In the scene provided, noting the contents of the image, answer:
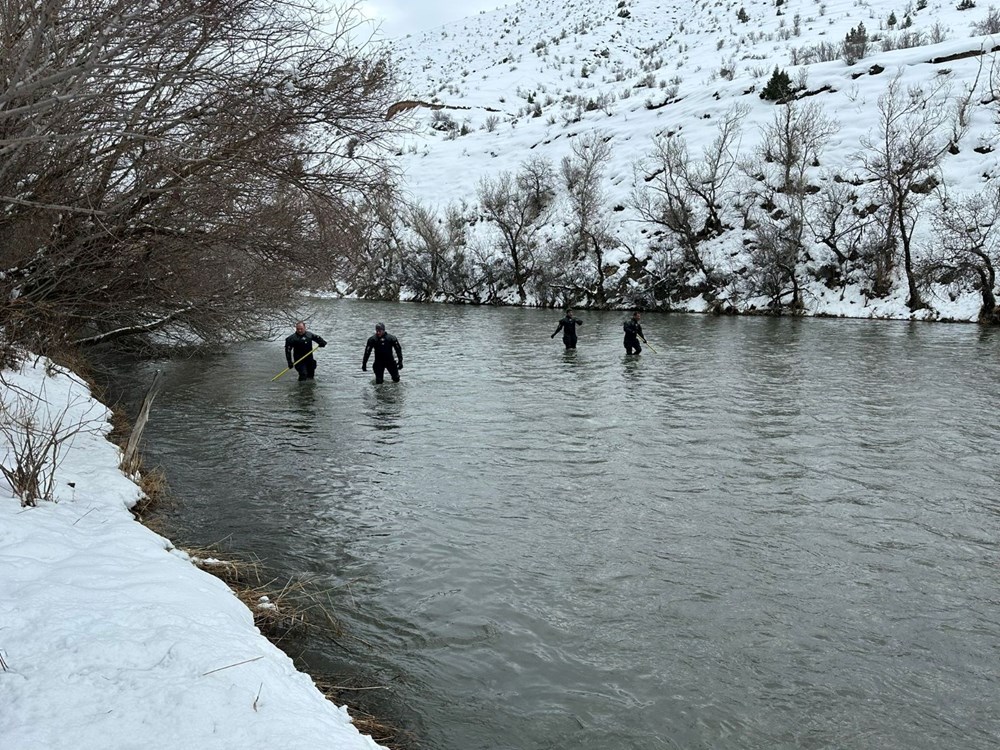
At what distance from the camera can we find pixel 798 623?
6156 millimetres

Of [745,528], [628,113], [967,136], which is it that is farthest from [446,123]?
[745,528]

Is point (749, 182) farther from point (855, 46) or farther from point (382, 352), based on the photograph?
point (382, 352)

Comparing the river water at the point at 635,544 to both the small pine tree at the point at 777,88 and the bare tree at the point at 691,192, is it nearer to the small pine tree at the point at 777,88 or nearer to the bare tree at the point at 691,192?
the bare tree at the point at 691,192

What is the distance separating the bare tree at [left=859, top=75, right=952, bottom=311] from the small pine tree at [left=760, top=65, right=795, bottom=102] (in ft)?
23.2

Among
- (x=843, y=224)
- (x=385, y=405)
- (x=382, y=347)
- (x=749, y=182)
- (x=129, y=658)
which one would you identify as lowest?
(x=385, y=405)

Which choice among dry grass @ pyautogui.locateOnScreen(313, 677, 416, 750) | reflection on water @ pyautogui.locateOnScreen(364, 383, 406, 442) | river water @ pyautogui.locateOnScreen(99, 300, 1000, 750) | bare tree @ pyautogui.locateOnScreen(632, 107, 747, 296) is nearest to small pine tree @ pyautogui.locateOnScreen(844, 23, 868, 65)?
bare tree @ pyautogui.locateOnScreen(632, 107, 747, 296)

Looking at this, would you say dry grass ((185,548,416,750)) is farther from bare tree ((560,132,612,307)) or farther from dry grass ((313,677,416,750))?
bare tree ((560,132,612,307))

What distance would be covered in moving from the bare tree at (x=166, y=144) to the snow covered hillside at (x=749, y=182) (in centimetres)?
1660

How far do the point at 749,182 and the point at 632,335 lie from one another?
30.3 meters

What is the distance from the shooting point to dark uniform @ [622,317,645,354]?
22.1 metres

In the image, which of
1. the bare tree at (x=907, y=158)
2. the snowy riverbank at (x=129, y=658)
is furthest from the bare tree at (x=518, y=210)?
the snowy riverbank at (x=129, y=658)

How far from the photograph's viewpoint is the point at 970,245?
33.1m

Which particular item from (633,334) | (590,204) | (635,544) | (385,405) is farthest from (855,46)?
(635,544)

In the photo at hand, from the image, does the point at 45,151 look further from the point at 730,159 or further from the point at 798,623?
the point at 730,159
